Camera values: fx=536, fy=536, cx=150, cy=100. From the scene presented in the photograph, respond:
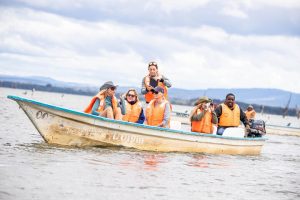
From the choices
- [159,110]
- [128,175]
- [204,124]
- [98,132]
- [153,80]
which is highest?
[153,80]

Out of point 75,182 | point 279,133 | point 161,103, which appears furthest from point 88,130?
point 279,133

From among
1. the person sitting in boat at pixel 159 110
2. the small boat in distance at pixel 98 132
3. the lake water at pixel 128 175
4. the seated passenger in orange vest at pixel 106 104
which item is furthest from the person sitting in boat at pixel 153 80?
the lake water at pixel 128 175

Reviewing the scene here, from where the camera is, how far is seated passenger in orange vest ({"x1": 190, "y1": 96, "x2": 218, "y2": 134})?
1628 centimetres


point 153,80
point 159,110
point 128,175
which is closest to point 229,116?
point 159,110

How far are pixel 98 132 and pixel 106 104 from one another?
962 millimetres

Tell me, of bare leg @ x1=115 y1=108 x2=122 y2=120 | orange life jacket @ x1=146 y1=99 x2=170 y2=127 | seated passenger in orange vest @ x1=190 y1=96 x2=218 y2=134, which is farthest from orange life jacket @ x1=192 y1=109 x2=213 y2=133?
bare leg @ x1=115 y1=108 x2=122 y2=120

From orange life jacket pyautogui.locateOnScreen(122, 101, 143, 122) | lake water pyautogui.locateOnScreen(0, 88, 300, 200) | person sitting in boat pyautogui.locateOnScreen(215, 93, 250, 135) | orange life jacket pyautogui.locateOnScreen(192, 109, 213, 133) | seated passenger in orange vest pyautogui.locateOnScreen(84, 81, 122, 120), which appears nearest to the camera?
lake water pyautogui.locateOnScreen(0, 88, 300, 200)

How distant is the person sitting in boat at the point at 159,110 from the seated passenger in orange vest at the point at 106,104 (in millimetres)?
1122

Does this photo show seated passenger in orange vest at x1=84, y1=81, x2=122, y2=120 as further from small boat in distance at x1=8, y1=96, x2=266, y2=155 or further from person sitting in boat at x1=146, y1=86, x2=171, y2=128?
person sitting in boat at x1=146, y1=86, x2=171, y2=128

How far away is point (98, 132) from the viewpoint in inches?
560

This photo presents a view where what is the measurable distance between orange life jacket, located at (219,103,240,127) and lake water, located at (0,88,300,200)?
82.4 inches

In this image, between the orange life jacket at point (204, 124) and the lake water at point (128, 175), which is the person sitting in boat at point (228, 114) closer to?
the orange life jacket at point (204, 124)

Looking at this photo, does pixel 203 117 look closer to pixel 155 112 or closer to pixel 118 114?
pixel 155 112

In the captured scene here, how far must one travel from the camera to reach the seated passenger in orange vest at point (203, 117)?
16.3 m
